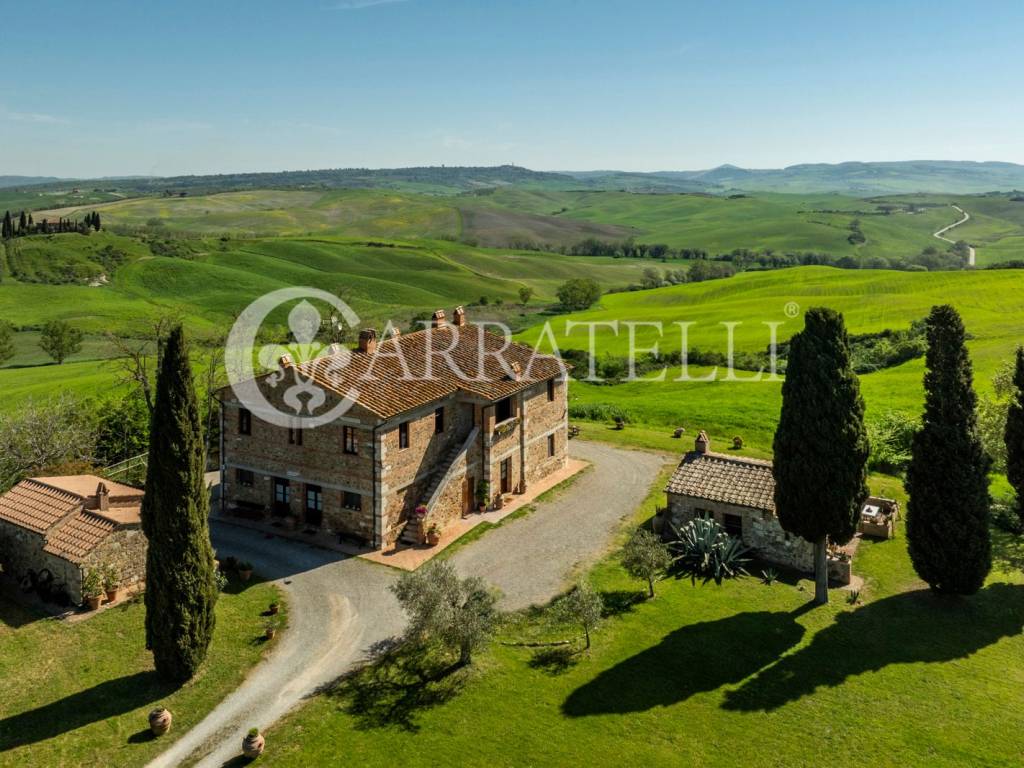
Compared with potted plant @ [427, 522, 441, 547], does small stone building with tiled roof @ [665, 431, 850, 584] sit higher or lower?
higher

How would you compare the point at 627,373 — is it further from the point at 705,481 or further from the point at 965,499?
the point at 965,499

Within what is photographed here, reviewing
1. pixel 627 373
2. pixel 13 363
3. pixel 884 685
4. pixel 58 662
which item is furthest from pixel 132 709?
pixel 13 363

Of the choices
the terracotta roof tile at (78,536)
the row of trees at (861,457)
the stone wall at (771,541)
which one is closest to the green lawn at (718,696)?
the stone wall at (771,541)

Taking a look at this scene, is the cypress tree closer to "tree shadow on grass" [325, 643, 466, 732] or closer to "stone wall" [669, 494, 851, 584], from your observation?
"stone wall" [669, 494, 851, 584]

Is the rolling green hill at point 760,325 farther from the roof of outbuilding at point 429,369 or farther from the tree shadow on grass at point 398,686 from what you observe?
the tree shadow on grass at point 398,686

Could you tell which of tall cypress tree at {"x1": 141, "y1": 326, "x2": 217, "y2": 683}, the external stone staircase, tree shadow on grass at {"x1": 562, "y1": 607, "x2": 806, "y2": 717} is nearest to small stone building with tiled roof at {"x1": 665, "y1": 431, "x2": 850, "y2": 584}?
tree shadow on grass at {"x1": 562, "y1": 607, "x2": 806, "y2": 717}

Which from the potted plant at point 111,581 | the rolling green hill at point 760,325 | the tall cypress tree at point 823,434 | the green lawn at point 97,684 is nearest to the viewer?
the green lawn at point 97,684
